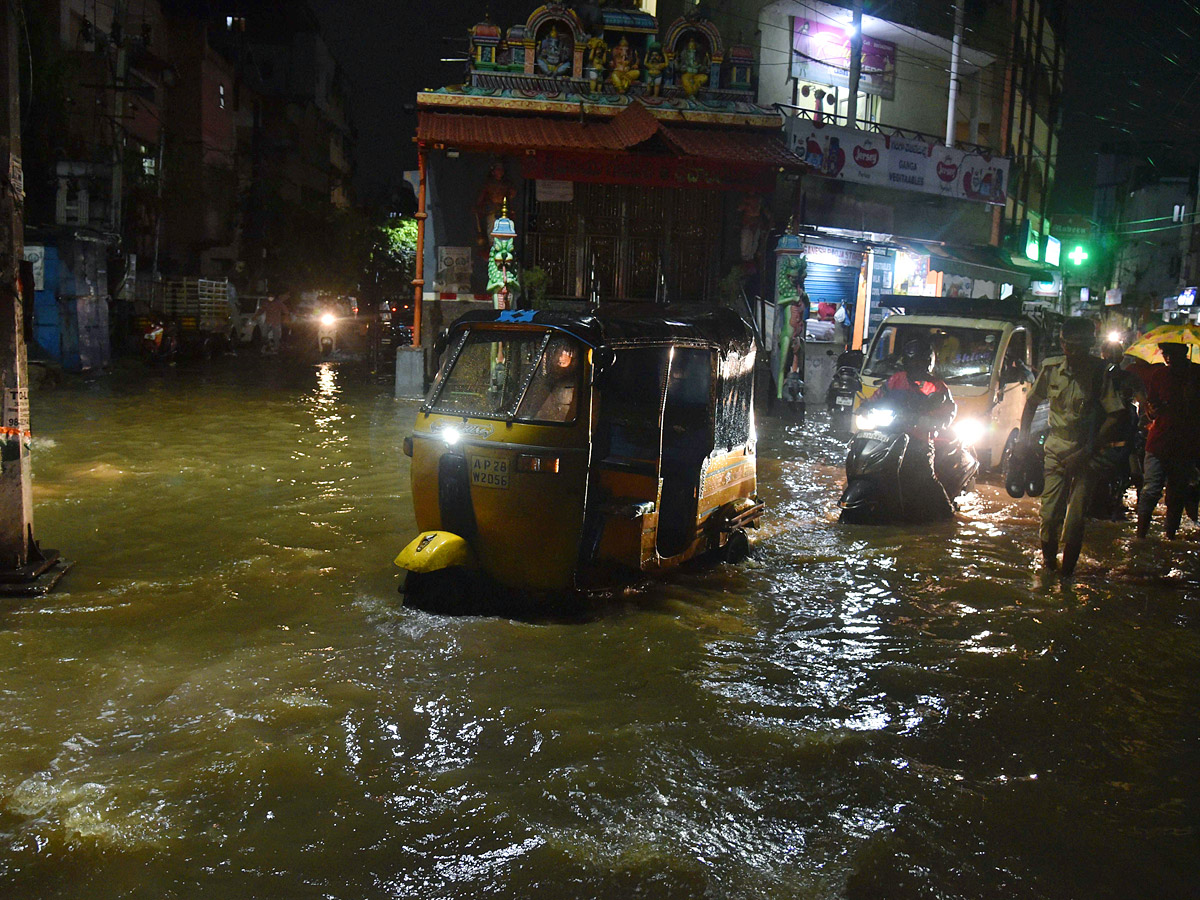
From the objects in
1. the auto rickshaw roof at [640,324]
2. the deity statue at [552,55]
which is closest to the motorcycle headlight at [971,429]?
the auto rickshaw roof at [640,324]

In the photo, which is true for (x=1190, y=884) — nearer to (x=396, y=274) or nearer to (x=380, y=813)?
(x=380, y=813)

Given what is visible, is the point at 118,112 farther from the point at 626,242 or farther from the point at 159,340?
the point at 626,242

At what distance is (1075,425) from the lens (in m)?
7.38

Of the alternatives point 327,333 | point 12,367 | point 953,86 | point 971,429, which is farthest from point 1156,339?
point 327,333

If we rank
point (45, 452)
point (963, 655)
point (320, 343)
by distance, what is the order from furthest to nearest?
point (320, 343)
point (45, 452)
point (963, 655)

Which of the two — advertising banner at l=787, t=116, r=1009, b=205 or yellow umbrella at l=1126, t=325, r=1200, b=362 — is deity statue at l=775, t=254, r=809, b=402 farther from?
yellow umbrella at l=1126, t=325, r=1200, b=362

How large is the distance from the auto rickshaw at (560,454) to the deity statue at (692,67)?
1498 cm

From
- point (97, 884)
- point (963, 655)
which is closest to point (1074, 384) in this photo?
point (963, 655)

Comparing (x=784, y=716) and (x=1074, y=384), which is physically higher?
(x=1074, y=384)

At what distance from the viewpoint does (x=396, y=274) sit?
60.0 metres

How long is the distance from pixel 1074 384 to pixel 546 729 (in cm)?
529

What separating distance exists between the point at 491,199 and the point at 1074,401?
14249mm

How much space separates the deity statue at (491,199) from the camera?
19.2 m

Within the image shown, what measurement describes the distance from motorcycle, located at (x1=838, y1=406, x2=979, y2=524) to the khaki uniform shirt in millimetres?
1875
